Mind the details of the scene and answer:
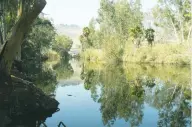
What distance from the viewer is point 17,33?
1279 centimetres

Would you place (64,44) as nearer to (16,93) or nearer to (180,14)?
(180,14)

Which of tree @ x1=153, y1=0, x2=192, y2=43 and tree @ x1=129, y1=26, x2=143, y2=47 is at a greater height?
tree @ x1=153, y1=0, x2=192, y2=43

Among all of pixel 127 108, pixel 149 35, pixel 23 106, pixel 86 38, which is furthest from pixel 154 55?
pixel 23 106

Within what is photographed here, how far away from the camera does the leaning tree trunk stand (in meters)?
12.5

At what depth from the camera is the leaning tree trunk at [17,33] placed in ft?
41.1

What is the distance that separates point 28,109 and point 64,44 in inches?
6241

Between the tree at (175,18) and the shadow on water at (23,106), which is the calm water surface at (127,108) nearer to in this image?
the shadow on water at (23,106)

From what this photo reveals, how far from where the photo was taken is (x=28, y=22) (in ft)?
42.1

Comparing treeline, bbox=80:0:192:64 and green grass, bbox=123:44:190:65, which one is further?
treeline, bbox=80:0:192:64

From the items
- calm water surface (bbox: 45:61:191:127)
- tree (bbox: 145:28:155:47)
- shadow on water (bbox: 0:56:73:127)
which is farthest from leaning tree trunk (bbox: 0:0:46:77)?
tree (bbox: 145:28:155:47)

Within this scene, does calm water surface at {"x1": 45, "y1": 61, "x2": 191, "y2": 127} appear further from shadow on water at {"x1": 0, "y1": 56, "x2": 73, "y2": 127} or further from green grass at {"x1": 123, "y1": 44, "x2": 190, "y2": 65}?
green grass at {"x1": 123, "y1": 44, "x2": 190, "y2": 65}

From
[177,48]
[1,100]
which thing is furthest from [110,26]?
[1,100]

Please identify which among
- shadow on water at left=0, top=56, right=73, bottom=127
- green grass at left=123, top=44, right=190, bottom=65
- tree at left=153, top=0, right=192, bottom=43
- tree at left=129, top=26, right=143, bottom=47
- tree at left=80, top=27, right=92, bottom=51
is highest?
tree at left=80, top=27, right=92, bottom=51

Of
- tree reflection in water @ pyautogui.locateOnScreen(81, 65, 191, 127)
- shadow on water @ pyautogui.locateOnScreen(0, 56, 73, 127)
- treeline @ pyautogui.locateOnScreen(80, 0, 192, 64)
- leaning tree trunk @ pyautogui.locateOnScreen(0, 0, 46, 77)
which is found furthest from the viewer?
treeline @ pyautogui.locateOnScreen(80, 0, 192, 64)
